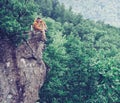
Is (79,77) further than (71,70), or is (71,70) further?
(71,70)

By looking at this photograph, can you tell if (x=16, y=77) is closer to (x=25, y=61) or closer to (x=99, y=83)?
(x=25, y=61)

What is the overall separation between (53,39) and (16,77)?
22704 mm

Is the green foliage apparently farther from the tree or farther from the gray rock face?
the tree

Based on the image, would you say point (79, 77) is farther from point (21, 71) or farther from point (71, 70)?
point (21, 71)

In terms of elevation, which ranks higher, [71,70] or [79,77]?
[71,70]

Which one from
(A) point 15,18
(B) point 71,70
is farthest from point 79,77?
(A) point 15,18

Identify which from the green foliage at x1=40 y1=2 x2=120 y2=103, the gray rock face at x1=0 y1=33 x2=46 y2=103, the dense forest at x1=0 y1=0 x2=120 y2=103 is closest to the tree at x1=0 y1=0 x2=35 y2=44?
the dense forest at x1=0 y1=0 x2=120 y2=103

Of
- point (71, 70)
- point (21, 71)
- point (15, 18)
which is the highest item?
point (15, 18)

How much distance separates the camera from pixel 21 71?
220 ft

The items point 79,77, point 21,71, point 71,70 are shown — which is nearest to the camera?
point 21,71

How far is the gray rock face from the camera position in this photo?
65688 millimetres

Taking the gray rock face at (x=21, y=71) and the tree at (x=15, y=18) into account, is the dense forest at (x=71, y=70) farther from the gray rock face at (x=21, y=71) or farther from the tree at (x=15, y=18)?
the gray rock face at (x=21, y=71)

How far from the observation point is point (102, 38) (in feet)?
359

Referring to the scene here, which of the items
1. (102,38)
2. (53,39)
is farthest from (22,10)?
(102,38)
